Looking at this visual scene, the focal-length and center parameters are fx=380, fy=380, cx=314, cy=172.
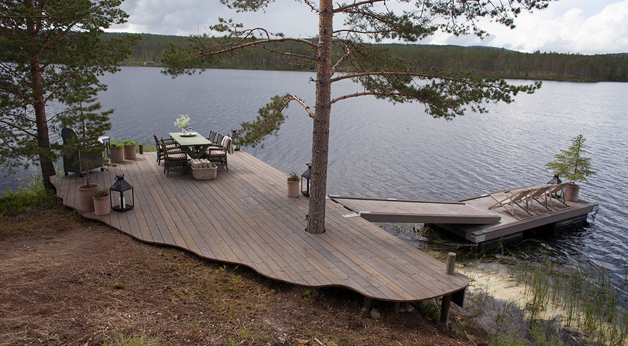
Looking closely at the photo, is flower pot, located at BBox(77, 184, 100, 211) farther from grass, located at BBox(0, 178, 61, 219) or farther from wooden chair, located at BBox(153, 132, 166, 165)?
wooden chair, located at BBox(153, 132, 166, 165)

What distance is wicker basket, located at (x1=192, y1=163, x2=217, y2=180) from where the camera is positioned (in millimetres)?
9109

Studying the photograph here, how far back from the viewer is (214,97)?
33969 mm

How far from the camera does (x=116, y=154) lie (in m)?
10.4

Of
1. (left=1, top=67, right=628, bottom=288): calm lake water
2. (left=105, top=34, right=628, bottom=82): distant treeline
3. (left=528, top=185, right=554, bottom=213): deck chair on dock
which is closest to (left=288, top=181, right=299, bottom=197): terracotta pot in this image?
(left=1, top=67, right=628, bottom=288): calm lake water

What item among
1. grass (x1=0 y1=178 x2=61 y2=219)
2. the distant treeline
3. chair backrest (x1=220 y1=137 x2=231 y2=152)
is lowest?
grass (x1=0 y1=178 x2=61 y2=219)

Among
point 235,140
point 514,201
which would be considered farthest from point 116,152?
point 514,201

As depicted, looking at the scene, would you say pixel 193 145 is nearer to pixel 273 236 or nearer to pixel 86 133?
pixel 86 133

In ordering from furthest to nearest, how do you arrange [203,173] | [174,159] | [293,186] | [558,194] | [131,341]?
[558,194] → [174,159] → [203,173] → [293,186] → [131,341]

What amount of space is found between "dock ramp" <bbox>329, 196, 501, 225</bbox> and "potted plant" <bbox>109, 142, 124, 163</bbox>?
6.19 metres

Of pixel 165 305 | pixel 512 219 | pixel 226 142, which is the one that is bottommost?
pixel 512 219

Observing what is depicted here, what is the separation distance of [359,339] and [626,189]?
44.8ft

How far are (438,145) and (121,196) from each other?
16.3 metres

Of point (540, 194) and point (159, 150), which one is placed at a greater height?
point (159, 150)

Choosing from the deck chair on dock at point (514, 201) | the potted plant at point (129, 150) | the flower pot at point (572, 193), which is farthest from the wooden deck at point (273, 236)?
the flower pot at point (572, 193)
